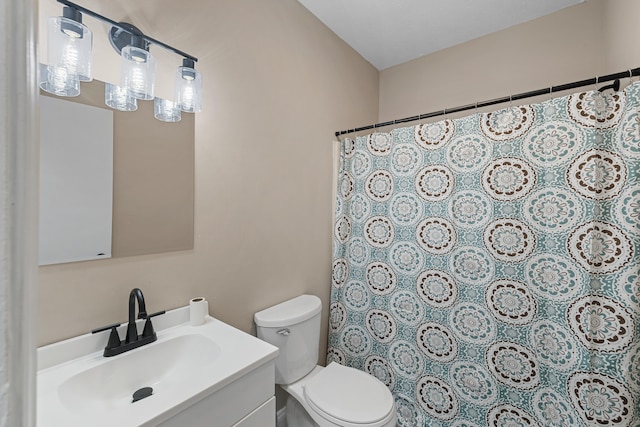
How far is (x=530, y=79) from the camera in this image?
1.88 m

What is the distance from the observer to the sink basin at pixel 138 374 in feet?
2.81

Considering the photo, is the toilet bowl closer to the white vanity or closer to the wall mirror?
the white vanity

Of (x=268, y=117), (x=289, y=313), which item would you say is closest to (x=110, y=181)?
(x=268, y=117)

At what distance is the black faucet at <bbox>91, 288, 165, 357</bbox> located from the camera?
974mm

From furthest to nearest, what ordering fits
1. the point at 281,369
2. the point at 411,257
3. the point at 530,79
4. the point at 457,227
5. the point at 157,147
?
the point at 530,79, the point at 411,257, the point at 457,227, the point at 281,369, the point at 157,147

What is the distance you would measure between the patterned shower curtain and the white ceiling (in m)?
0.78

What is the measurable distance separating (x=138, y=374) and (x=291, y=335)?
68cm

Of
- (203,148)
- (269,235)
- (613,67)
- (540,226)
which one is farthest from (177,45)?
(613,67)

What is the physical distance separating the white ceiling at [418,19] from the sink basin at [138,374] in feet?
6.58

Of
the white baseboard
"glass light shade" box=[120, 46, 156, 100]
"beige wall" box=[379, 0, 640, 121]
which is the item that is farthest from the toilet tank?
"beige wall" box=[379, 0, 640, 121]

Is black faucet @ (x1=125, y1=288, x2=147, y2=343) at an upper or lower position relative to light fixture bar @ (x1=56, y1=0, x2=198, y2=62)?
lower

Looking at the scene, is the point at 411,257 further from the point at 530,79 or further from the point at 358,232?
the point at 530,79

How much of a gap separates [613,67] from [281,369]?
2.41 m

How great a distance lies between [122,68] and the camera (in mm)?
996
